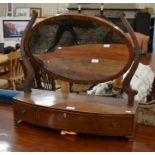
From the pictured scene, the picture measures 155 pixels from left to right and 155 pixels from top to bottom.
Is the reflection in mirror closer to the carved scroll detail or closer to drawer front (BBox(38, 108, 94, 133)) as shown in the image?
the carved scroll detail

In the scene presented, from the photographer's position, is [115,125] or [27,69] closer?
[115,125]

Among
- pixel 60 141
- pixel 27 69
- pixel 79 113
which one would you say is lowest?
pixel 60 141

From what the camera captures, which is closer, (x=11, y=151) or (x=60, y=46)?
(x=11, y=151)

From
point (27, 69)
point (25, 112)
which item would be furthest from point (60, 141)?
point (27, 69)

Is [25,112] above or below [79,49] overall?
below

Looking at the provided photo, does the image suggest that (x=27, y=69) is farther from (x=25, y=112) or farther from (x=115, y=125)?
(x=115, y=125)

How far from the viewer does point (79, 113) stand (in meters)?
0.94

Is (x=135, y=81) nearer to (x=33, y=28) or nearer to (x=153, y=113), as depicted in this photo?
(x=153, y=113)

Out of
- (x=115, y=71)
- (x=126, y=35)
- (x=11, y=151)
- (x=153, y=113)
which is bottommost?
(x=11, y=151)

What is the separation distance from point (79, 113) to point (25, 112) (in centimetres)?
23

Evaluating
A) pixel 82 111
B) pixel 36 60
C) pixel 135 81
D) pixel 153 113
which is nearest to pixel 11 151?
pixel 82 111

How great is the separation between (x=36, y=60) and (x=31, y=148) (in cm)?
36

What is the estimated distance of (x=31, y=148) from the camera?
0.92m

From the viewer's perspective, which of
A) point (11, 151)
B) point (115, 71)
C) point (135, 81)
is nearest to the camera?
point (11, 151)
